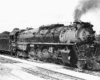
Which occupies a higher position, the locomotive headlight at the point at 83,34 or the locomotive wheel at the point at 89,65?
the locomotive headlight at the point at 83,34

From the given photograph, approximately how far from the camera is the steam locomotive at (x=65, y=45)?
1289cm

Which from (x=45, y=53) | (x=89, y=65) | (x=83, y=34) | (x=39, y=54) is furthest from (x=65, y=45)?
(x=39, y=54)

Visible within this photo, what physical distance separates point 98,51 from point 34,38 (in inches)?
345

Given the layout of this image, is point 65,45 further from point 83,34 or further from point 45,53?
point 45,53

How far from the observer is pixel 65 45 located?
46.5ft

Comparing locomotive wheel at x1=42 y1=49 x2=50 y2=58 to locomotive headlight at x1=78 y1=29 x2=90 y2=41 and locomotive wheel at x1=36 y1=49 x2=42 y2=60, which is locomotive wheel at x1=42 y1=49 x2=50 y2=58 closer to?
locomotive wheel at x1=36 y1=49 x2=42 y2=60

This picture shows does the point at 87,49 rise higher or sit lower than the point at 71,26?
lower

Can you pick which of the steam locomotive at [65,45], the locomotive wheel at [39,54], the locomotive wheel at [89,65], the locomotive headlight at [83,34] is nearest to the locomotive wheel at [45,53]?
the steam locomotive at [65,45]

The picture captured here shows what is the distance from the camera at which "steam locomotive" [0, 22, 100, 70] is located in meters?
12.9

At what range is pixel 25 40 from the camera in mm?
21859

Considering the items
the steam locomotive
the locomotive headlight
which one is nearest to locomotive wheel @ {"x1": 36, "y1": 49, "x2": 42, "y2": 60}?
the steam locomotive

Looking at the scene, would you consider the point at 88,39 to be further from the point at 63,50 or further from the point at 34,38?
the point at 34,38

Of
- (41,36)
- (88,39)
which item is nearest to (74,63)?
(88,39)

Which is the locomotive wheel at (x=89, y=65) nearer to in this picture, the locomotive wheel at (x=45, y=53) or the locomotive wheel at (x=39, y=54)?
the locomotive wheel at (x=45, y=53)
